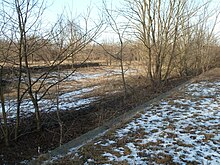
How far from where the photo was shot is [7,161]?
3.87 metres

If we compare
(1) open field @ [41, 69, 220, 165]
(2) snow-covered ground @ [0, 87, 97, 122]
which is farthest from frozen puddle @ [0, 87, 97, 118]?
(1) open field @ [41, 69, 220, 165]

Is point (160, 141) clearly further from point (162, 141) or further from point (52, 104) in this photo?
point (52, 104)

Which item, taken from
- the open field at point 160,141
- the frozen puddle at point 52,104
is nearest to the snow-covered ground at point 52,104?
the frozen puddle at point 52,104

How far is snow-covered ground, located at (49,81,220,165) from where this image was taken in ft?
11.8

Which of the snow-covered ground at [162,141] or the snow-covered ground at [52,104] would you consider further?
the snow-covered ground at [52,104]

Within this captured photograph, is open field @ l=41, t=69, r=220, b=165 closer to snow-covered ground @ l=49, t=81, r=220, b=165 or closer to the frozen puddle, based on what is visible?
snow-covered ground @ l=49, t=81, r=220, b=165

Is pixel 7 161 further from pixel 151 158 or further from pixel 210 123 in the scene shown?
pixel 210 123

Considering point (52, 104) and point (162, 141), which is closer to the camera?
point (162, 141)

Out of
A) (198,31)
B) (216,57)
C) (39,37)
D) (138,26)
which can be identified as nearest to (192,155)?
(39,37)

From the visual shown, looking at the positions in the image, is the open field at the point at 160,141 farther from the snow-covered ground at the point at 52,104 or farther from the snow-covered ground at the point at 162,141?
the snow-covered ground at the point at 52,104

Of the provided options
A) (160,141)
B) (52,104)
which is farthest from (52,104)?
(160,141)

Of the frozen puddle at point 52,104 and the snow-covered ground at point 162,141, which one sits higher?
the snow-covered ground at point 162,141

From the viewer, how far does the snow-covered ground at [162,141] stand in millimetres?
3600

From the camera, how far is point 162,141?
4250 mm
